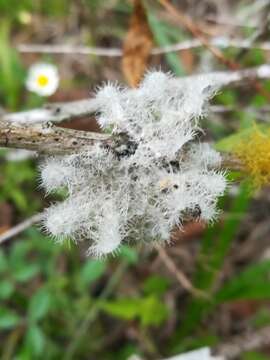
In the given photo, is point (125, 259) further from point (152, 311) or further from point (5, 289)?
point (5, 289)

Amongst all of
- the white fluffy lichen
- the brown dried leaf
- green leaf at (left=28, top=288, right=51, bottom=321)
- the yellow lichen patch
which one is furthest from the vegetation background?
the white fluffy lichen

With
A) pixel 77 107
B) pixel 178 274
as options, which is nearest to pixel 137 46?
pixel 77 107

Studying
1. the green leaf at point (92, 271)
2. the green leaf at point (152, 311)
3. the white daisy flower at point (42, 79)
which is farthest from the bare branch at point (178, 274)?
the white daisy flower at point (42, 79)

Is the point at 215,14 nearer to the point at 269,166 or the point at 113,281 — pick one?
the point at 113,281

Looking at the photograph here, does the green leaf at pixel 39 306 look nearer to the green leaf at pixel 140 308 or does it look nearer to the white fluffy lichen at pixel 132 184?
the green leaf at pixel 140 308

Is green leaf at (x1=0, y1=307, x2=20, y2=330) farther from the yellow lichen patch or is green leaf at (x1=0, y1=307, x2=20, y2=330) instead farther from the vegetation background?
the yellow lichen patch

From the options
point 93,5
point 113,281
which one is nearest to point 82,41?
point 93,5

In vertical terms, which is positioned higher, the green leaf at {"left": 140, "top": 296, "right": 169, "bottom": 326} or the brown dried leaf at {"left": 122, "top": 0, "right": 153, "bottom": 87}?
the brown dried leaf at {"left": 122, "top": 0, "right": 153, "bottom": 87}
